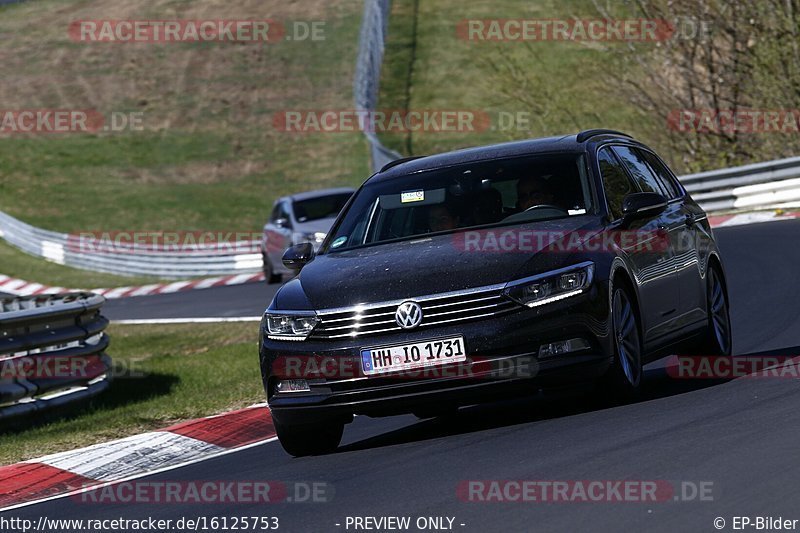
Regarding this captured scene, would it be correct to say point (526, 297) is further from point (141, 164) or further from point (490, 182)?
point (141, 164)

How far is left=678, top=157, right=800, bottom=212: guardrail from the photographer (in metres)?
23.8

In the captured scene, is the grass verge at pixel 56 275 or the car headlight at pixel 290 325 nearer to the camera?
the car headlight at pixel 290 325

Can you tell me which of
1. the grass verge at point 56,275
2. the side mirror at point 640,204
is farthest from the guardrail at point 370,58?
the side mirror at point 640,204

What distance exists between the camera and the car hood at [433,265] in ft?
26.5

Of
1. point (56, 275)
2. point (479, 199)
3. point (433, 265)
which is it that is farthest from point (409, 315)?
point (56, 275)

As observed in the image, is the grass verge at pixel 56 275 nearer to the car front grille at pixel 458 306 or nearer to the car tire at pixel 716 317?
the car tire at pixel 716 317

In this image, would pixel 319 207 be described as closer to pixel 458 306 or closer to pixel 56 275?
pixel 56 275

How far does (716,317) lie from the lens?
1048 cm

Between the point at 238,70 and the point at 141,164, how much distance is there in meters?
9.80

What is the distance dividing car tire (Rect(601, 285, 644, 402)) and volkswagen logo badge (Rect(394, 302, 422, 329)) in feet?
3.57

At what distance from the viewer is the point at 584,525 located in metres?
5.79

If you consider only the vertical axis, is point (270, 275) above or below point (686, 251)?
below

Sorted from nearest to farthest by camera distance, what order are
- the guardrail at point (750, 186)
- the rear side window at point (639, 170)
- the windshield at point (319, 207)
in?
the rear side window at point (639, 170), the guardrail at point (750, 186), the windshield at point (319, 207)

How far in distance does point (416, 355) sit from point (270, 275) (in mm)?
18970
